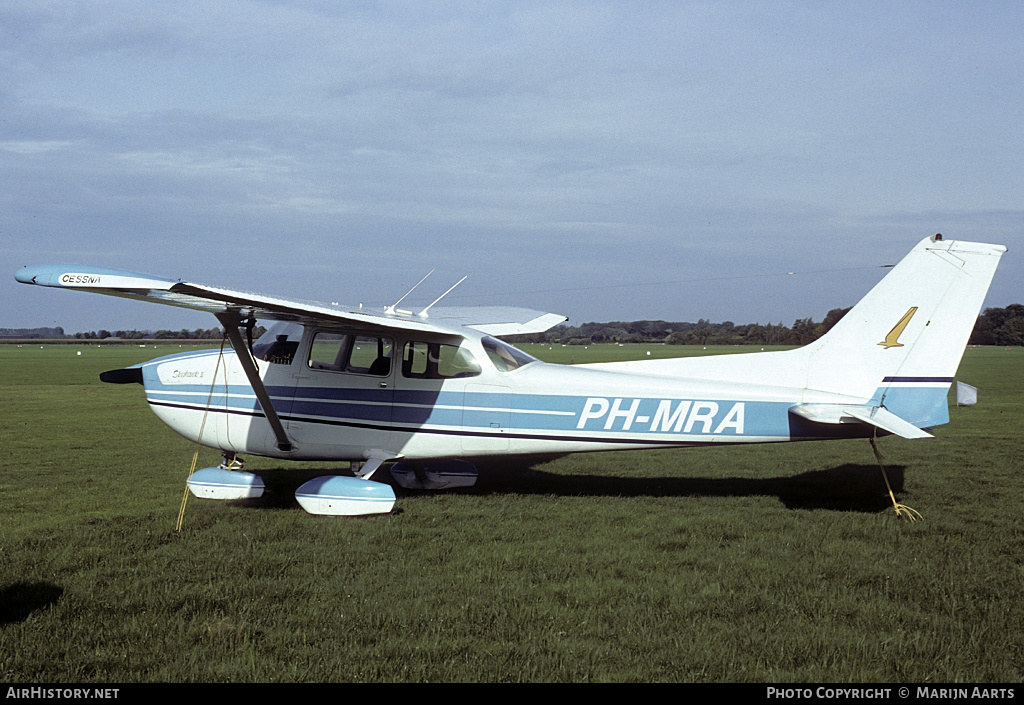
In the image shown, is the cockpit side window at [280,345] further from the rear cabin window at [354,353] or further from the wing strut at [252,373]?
the wing strut at [252,373]

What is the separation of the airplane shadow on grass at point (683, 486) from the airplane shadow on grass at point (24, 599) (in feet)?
9.30

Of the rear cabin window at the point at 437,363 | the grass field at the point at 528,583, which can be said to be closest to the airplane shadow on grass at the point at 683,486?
the grass field at the point at 528,583

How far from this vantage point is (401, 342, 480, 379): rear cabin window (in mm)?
7695

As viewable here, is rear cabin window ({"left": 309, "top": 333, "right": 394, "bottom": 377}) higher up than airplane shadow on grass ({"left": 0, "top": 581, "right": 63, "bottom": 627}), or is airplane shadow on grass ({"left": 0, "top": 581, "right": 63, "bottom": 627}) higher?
rear cabin window ({"left": 309, "top": 333, "right": 394, "bottom": 377})

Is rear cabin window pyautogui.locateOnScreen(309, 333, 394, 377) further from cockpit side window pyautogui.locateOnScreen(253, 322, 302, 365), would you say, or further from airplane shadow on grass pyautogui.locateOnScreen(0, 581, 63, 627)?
airplane shadow on grass pyautogui.locateOnScreen(0, 581, 63, 627)

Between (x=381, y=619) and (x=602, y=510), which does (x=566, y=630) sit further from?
(x=602, y=510)

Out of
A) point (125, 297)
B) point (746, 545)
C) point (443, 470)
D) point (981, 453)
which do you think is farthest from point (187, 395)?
point (981, 453)

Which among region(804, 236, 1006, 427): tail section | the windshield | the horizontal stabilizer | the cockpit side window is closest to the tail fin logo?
region(804, 236, 1006, 427): tail section

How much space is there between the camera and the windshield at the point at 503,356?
7734mm

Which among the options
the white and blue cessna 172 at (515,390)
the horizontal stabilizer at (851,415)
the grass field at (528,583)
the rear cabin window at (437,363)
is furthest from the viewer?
the rear cabin window at (437,363)

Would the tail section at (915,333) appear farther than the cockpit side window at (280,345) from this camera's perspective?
No

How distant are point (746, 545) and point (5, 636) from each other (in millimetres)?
5227

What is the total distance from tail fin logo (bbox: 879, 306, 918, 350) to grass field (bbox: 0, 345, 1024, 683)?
1.71m

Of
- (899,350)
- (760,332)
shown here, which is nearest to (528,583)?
(899,350)
